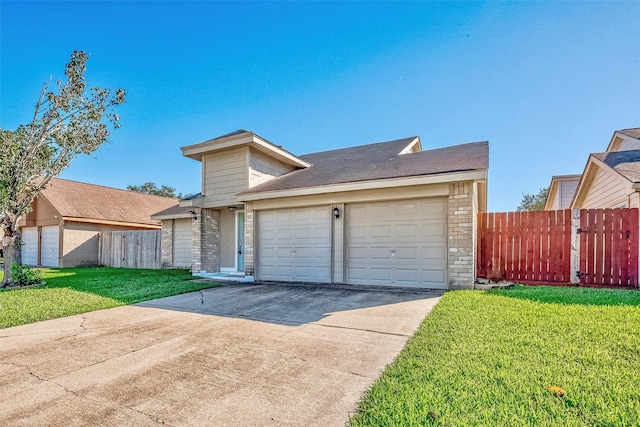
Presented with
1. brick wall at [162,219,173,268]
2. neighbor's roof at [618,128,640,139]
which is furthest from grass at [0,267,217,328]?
neighbor's roof at [618,128,640,139]

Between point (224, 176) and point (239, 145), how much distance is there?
137cm

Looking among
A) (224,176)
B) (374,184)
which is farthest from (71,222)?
(374,184)

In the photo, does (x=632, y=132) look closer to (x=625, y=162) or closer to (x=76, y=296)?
(x=625, y=162)

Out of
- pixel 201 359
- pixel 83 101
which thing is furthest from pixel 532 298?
pixel 83 101

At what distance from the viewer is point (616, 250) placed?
25.5ft

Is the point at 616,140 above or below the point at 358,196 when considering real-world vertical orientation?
above

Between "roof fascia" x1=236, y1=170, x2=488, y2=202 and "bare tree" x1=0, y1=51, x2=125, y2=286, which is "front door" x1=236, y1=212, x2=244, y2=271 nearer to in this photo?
"roof fascia" x1=236, y1=170, x2=488, y2=202

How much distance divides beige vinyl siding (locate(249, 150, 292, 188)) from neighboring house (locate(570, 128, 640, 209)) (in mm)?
10283

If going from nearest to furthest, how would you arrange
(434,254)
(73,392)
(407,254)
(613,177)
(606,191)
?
(73,392) → (434,254) → (407,254) → (613,177) → (606,191)

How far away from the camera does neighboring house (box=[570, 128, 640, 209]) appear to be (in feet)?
26.7

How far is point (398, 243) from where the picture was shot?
8.00 meters

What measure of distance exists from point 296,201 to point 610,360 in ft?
24.4

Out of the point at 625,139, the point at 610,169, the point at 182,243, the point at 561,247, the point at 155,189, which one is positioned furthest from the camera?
the point at 155,189

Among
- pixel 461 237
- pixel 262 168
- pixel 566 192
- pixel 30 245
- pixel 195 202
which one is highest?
pixel 262 168
